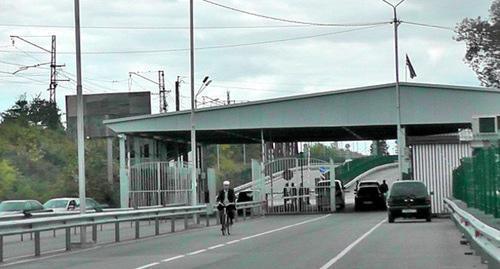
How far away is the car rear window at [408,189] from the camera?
118 feet

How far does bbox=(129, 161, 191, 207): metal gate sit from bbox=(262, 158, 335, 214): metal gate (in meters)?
8.58

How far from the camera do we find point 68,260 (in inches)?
811

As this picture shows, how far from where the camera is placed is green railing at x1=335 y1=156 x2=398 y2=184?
3750 inches

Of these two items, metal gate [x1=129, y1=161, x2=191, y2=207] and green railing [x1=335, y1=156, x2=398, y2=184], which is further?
green railing [x1=335, y1=156, x2=398, y2=184]

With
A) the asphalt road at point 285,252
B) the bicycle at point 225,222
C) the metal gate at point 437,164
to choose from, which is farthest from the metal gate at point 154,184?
the asphalt road at point 285,252

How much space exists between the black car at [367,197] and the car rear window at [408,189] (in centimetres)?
2006

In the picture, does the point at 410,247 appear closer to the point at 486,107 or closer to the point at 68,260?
the point at 68,260

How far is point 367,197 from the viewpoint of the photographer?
56.7m

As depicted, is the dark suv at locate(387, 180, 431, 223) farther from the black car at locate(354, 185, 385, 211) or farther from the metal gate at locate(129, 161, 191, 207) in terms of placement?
the black car at locate(354, 185, 385, 211)

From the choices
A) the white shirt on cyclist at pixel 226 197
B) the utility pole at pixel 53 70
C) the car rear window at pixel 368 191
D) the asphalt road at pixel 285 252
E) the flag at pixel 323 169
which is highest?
the utility pole at pixel 53 70

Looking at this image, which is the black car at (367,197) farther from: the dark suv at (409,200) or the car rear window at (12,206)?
the car rear window at (12,206)

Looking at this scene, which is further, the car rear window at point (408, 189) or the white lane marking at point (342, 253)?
the car rear window at point (408, 189)

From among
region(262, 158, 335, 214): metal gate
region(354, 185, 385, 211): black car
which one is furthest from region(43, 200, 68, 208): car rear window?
region(354, 185, 385, 211): black car

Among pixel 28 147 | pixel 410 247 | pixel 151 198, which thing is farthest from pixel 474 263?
pixel 28 147
